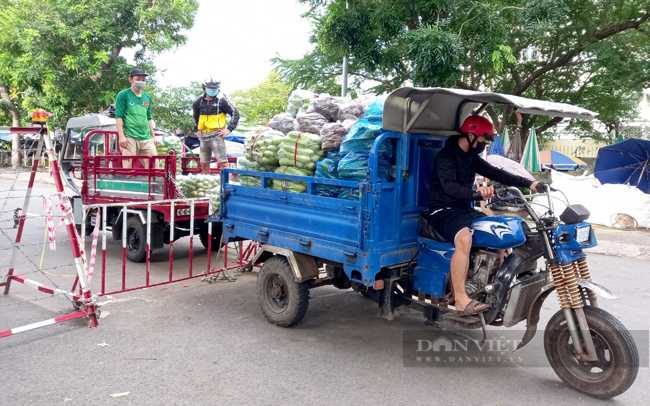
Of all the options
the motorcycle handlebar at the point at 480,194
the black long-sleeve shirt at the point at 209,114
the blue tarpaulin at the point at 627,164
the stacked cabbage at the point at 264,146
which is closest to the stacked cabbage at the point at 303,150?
the stacked cabbage at the point at 264,146

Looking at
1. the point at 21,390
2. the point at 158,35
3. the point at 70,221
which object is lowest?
the point at 21,390

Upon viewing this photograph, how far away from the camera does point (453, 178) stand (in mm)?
4254

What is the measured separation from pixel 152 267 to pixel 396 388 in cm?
491

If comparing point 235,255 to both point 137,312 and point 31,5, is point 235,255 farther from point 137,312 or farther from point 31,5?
point 31,5

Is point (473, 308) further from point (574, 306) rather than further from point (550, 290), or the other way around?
point (574, 306)

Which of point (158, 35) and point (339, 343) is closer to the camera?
point (339, 343)

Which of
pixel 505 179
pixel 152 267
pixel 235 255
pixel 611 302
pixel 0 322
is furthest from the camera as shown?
pixel 235 255

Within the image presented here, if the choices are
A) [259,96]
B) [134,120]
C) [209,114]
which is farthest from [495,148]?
[259,96]

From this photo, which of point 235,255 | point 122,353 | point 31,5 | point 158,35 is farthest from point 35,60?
point 122,353

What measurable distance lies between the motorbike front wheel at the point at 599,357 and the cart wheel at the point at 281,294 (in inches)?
86.8

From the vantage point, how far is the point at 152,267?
752 centimetres

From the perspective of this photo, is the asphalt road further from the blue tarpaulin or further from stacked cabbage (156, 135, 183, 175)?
the blue tarpaulin

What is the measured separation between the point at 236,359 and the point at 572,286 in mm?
2721

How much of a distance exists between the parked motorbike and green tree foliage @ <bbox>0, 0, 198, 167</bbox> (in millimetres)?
17456
